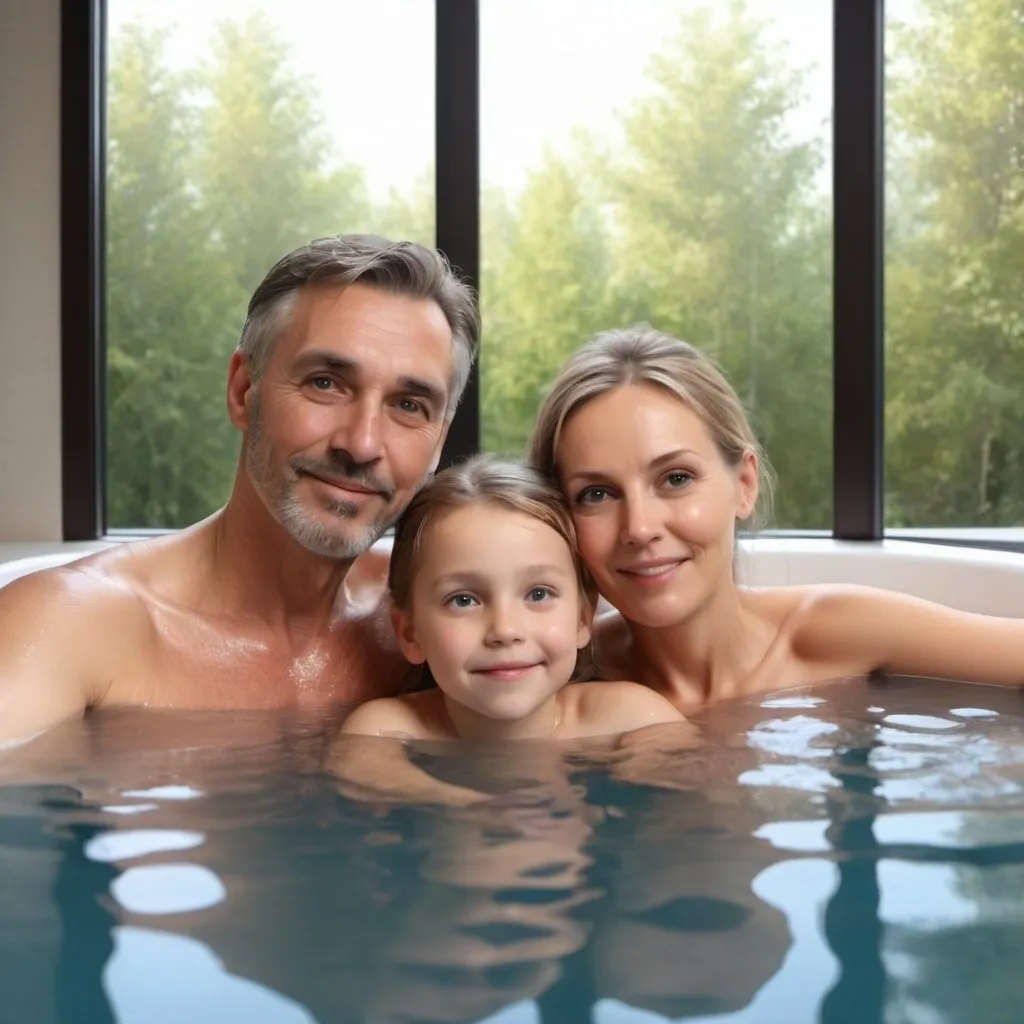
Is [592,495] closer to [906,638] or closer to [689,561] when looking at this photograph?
[689,561]

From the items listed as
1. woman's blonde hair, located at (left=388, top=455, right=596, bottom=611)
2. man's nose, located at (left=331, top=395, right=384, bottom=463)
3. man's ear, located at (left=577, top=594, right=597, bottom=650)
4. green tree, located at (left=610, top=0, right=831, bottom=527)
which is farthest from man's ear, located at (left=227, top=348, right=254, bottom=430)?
green tree, located at (left=610, top=0, right=831, bottom=527)

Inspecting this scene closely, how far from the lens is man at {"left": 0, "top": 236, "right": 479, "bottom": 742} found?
1.92 meters

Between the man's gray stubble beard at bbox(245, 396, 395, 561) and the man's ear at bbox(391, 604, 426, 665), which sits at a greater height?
the man's gray stubble beard at bbox(245, 396, 395, 561)

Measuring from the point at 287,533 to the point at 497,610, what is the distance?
44cm

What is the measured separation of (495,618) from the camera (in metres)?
1.75

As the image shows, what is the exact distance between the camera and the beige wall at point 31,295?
440cm

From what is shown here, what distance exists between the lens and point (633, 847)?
1.30 meters

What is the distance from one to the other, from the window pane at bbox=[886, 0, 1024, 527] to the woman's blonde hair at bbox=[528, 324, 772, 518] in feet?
8.37

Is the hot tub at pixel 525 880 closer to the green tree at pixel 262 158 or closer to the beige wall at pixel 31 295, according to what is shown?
the beige wall at pixel 31 295

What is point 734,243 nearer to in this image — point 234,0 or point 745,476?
point 234,0

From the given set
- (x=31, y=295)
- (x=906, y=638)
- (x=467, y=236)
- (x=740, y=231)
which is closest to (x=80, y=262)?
(x=31, y=295)

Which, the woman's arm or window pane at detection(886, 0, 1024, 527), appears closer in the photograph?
the woman's arm

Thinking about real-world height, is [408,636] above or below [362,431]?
below

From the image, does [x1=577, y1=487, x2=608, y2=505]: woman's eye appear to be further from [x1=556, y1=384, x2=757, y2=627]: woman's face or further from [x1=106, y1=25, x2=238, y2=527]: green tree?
[x1=106, y1=25, x2=238, y2=527]: green tree
